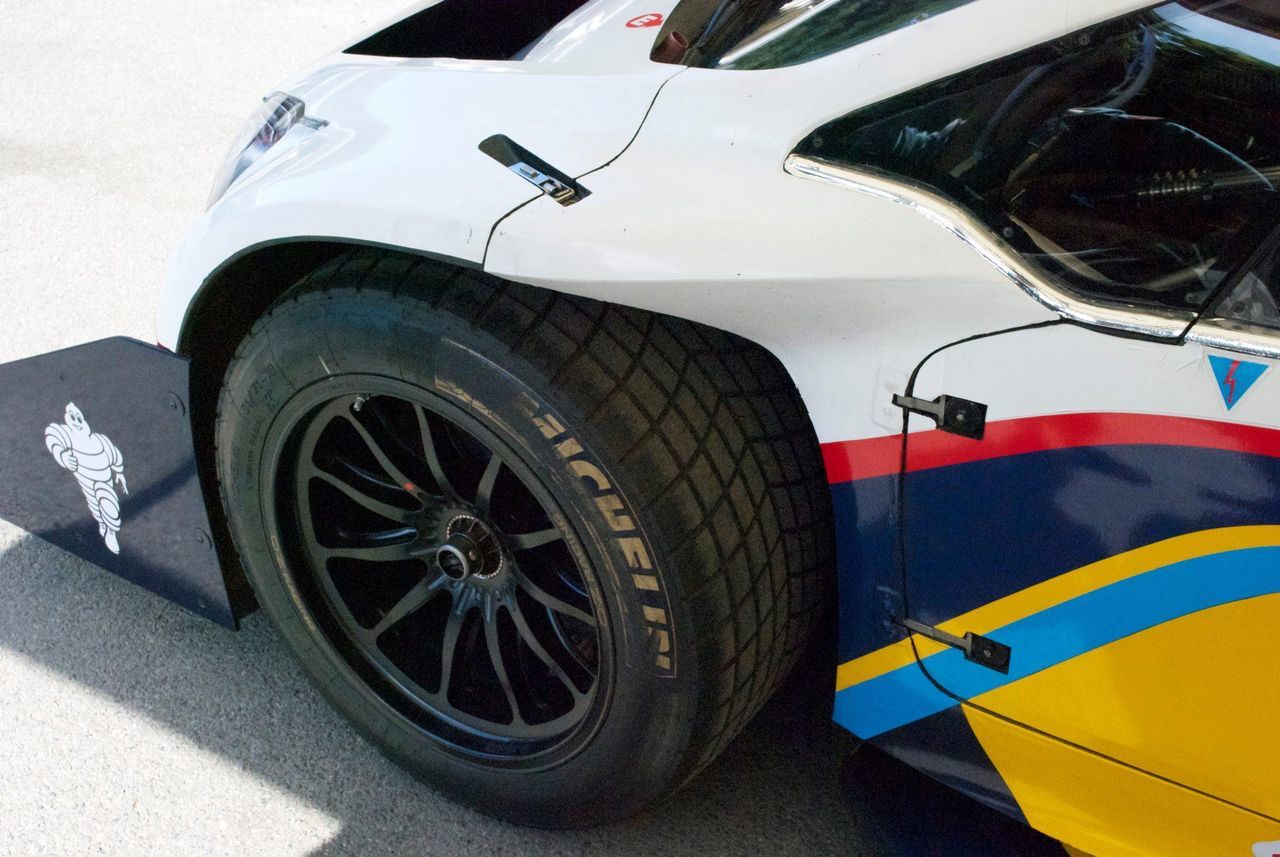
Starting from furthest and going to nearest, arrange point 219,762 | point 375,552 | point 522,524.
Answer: point 219,762 → point 375,552 → point 522,524

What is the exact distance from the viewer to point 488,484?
4.95 ft

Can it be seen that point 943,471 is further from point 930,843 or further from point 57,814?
point 57,814

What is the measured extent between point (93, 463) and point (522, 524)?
0.81 meters

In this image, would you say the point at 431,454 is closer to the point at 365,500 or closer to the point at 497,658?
the point at 365,500

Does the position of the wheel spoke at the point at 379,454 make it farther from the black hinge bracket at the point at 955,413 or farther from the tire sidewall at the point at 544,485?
the black hinge bracket at the point at 955,413

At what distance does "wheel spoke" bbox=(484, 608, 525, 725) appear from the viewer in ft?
5.37

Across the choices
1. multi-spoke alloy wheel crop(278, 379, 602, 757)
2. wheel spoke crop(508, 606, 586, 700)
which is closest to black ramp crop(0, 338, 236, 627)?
multi-spoke alloy wheel crop(278, 379, 602, 757)

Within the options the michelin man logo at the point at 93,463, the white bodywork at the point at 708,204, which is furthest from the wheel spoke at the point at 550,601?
the michelin man logo at the point at 93,463

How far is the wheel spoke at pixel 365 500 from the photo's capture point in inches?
64.9

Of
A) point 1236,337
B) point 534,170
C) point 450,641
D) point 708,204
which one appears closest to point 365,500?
point 450,641

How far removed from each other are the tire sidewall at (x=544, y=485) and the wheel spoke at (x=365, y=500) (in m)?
0.08

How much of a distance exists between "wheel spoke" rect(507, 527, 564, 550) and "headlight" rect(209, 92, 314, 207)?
26.1 inches

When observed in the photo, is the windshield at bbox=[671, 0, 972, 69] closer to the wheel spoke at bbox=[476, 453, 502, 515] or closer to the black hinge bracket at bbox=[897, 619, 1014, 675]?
the wheel spoke at bbox=[476, 453, 502, 515]

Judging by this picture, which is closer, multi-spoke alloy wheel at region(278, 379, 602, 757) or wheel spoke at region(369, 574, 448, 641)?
multi-spoke alloy wheel at region(278, 379, 602, 757)
